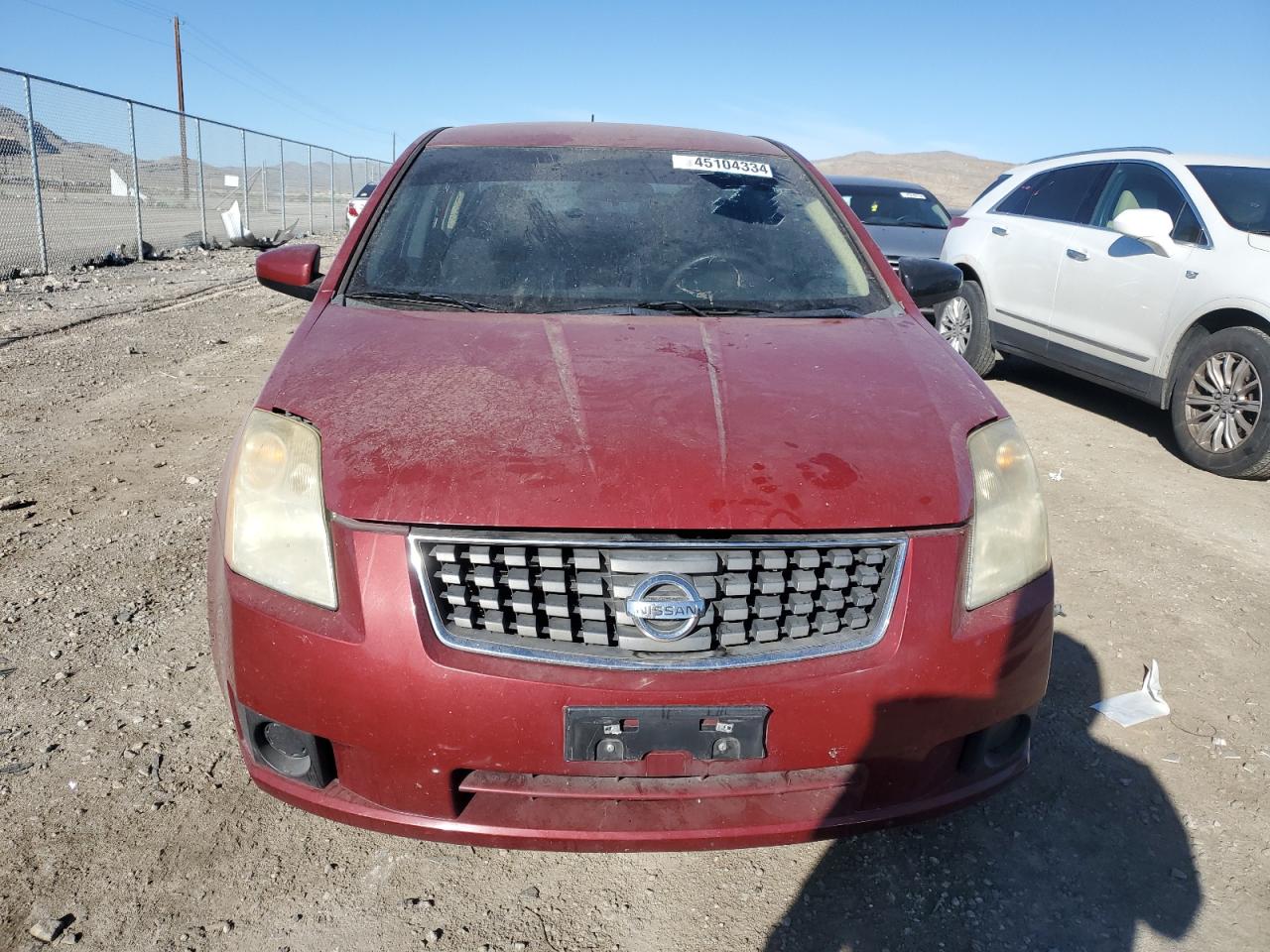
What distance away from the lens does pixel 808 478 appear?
183 centimetres

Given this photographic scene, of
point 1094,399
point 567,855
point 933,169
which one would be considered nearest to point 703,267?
point 567,855

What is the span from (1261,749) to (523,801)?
2.26 meters

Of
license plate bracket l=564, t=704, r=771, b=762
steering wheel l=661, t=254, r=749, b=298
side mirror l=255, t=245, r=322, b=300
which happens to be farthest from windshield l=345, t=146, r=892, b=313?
license plate bracket l=564, t=704, r=771, b=762

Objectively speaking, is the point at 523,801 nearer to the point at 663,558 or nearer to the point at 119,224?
the point at 663,558

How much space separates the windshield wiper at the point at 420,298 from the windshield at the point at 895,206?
8.42m

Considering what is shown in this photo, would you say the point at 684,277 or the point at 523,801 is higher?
the point at 684,277

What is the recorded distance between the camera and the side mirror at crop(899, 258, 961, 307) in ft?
10.5

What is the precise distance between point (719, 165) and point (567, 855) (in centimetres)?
224

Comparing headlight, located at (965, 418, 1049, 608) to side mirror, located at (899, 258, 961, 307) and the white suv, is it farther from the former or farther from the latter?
the white suv

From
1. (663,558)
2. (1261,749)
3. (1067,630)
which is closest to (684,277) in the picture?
(663,558)

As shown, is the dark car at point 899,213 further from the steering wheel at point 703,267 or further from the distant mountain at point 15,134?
the distant mountain at point 15,134

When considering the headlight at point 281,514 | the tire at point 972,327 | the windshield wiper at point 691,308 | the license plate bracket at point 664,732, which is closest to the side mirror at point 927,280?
the windshield wiper at point 691,308

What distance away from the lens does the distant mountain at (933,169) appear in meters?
67.1

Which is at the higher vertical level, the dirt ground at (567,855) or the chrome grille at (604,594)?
the chrome grille at (604,594)
